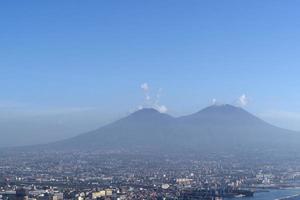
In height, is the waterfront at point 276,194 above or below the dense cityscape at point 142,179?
below

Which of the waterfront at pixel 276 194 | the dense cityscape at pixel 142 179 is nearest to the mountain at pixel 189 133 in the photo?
the dense cityscape at pixel 142 179

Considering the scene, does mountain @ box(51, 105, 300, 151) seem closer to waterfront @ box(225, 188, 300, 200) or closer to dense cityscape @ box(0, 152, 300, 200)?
dense cityscape @ box(0, 152, 300, 200)

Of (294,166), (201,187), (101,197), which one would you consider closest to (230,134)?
(294,166)

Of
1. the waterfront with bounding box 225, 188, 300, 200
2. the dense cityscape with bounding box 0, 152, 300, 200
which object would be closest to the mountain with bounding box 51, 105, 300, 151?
the dense cityscape with bounding box 0, 152, 300, 200

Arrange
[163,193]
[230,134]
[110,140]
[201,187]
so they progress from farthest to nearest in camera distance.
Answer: [230,134], [110,140], [201,187], [163,193]

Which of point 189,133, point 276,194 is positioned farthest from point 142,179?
point 189,133

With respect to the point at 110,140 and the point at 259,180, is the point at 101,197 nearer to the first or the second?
the point at 259,180

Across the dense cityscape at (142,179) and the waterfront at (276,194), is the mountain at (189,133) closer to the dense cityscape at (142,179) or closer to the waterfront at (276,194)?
the dense cityscape at (142,179)
